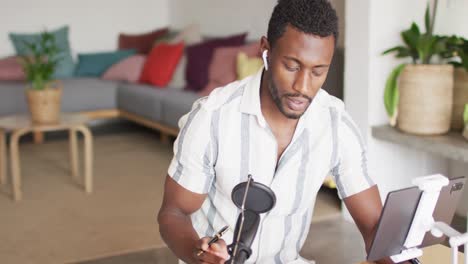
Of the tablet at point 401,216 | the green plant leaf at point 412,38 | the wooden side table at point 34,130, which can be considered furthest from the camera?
the wooden side table at point 34,130

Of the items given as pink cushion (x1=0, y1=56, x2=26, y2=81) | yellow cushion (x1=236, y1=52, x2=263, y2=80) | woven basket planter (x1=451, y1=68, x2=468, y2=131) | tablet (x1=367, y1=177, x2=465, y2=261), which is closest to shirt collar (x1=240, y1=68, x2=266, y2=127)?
tablet (x1=367, y1=177, x2=465, y2=261)

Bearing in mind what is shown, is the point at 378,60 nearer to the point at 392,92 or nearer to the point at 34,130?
the point at 392,92

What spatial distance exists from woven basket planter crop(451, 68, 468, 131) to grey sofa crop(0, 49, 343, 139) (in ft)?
6.94

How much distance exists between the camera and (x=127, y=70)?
605 centimetres

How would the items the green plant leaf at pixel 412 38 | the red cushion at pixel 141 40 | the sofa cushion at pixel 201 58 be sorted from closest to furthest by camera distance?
the green plant leaf at pixel 412 38 → the sofa cushion at pixel 201 58 → the red cushion at pixel 141 40

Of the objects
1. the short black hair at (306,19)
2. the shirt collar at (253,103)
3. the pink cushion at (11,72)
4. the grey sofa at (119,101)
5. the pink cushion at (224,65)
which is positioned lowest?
the grey sofa at (119,101)

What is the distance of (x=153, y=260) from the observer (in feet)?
9.81

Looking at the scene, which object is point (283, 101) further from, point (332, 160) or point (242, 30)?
point (242, 30)

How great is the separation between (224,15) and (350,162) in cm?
445

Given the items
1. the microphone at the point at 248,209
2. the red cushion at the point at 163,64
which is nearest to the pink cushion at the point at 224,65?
the red cushion at the point at 163,64

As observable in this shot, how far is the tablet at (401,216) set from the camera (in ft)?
3.75

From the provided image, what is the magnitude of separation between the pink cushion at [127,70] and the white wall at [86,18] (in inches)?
28.2

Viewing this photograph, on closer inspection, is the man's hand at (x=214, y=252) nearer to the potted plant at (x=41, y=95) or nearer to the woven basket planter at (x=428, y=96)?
the woven basket planter at (x=428, y=96)

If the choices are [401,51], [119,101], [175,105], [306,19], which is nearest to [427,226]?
[306,19]
